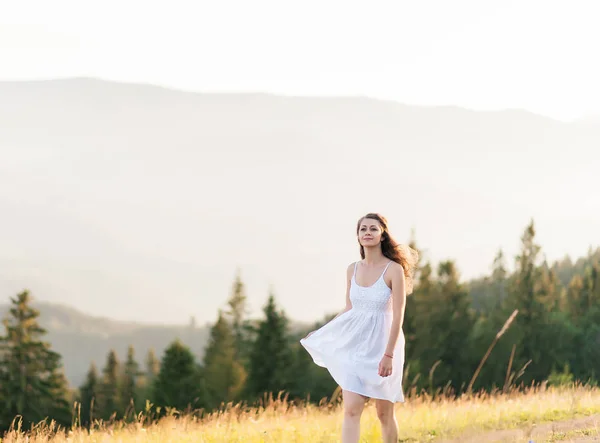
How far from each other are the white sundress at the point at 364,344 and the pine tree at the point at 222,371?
5076cm

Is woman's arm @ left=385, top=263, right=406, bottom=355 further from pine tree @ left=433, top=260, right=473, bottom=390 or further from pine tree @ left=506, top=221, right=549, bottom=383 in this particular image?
pine tree @ left=506, top=221, right=549, bottom=383

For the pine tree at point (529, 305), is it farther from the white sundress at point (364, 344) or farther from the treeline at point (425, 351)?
the white sundress at point (364, 344)

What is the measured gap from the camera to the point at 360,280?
6723mm

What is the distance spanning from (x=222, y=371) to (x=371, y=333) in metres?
52.9

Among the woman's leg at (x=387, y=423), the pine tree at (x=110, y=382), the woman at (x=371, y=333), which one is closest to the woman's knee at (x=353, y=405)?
the woman at (x=371, y=333)

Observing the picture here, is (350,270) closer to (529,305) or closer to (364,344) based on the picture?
(364,344)

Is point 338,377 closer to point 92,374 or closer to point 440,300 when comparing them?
point 440,300

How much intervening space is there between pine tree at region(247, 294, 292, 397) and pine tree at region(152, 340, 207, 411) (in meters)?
3.88

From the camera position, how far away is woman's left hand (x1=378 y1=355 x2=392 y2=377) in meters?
6.27

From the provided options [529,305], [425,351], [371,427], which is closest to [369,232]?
[371,427]

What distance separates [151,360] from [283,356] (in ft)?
244

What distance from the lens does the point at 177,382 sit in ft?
171

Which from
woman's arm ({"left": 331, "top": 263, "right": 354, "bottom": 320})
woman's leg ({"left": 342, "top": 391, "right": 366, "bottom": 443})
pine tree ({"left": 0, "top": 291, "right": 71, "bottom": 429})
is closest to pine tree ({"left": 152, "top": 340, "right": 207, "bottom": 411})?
pine tree ({"left": 0, "top": 291, "right": 71, "bottom": 429})

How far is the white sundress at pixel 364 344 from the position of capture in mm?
6461
